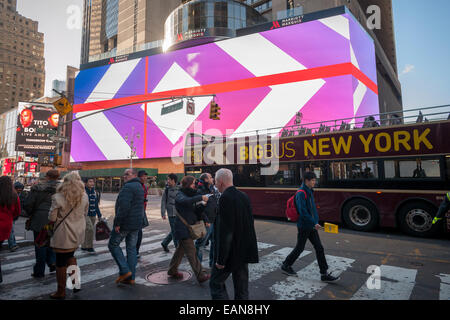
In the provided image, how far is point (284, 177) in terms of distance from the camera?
457 inches

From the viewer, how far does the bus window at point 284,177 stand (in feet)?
37.2

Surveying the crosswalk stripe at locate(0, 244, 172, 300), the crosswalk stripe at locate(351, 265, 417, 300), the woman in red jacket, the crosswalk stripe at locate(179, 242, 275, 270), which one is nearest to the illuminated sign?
the crosswalk stripe at locate(179, 242, 275, 270)

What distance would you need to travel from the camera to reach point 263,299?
377 cm

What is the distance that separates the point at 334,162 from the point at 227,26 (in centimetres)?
3890

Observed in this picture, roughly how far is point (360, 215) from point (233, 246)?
8.52 meters

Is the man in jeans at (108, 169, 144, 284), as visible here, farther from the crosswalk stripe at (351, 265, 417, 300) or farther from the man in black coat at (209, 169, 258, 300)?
the crosswalk stripe at (351, 265, 417, 300)

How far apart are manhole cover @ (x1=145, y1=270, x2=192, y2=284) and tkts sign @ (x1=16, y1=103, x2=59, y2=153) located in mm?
26707

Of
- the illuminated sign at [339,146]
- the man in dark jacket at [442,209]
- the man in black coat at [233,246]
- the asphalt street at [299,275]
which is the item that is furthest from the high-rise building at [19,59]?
the man in dark jacket at [442,209]

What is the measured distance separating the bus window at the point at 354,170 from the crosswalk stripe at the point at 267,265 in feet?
15.2

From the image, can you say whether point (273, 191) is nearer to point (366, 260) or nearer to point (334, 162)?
point (334, 162)

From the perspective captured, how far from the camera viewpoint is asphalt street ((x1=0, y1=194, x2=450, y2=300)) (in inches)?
155

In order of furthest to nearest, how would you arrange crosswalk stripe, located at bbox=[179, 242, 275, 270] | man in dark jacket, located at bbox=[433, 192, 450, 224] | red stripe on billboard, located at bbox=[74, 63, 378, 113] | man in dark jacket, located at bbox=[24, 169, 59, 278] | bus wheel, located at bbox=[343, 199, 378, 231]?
1. red stripe on billboard, located at bbox=[74, 63, 378, 113]
2. bus wheel, located at bbox=[343, 199, 378, 231]
3. man in dark jacket, located at bbox=[433, 192, 450, 224]
4. crosswalk stripe, located at bbox=[179, 242, 275, 270]
5. man in dark jacket, located at bbox=[24, 169, 59, 278]

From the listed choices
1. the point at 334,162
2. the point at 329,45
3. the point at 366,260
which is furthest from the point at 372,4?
the point at 366,260

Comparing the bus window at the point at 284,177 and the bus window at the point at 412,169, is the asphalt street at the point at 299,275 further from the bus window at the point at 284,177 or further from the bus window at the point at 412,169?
the bus window at the point at 284,177
